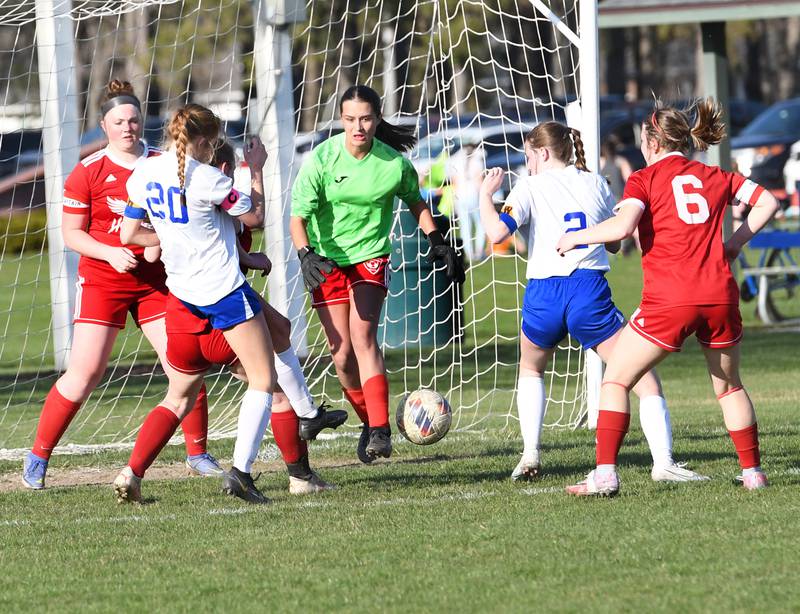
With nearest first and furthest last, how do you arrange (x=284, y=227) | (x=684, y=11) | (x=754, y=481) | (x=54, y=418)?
(x=754, y=481)
(x=54, y=418)
(x=284, y=227)
(x=684, y=11)

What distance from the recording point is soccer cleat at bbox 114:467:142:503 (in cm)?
658

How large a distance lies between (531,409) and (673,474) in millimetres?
727

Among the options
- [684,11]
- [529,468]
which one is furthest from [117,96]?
[684,11]

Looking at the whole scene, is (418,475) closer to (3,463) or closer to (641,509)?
(641,509)

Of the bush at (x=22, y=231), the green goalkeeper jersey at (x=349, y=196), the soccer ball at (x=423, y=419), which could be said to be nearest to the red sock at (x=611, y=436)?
the soccer ball at (x=423, y=419)

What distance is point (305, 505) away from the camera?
652 centimetres

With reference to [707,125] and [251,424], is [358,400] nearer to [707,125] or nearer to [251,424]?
[251,424]

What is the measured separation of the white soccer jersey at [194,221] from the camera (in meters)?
6.06

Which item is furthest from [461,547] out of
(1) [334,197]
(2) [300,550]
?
(1) [334,197]

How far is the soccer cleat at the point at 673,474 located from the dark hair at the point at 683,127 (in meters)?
1.46

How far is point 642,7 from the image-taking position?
52.4 ft

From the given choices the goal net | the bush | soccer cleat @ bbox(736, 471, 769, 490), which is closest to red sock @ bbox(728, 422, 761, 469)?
soccer cleat @ bbox(736, 471, 769, 490)

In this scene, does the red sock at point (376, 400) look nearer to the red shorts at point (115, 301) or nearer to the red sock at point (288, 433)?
the red sock at point (288, 433)

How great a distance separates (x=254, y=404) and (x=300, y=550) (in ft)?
3.23
